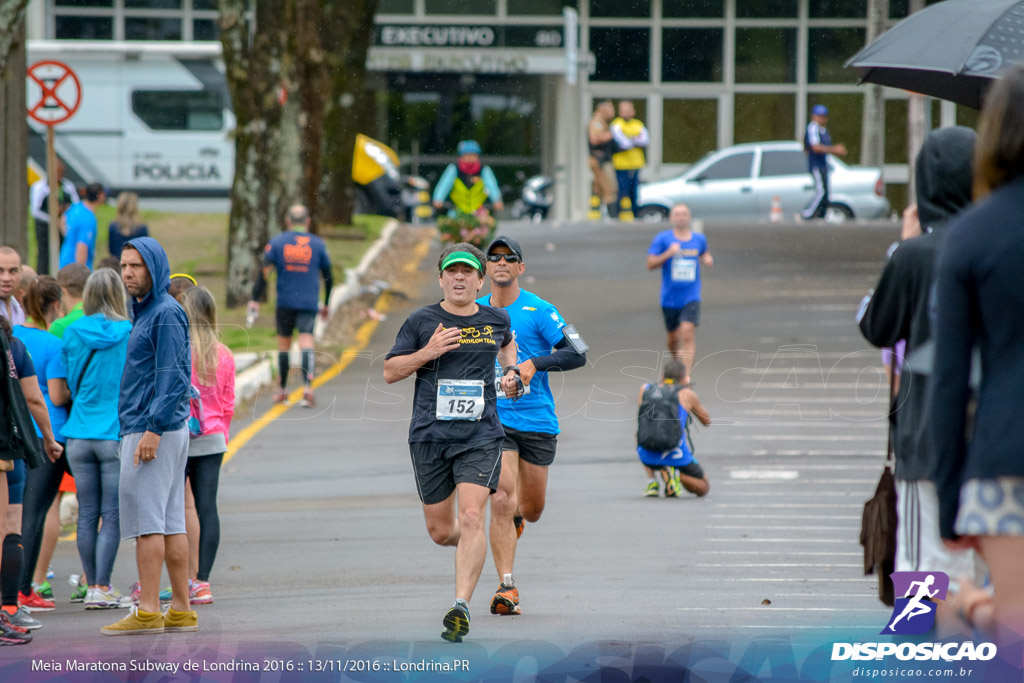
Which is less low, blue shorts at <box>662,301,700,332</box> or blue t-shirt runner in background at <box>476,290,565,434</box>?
blue t-shirt runner in background at <box>476,290,565,434</box>

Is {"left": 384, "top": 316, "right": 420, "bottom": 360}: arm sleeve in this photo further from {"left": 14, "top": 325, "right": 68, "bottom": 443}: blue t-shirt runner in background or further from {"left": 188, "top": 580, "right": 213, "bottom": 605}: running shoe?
{"left": 14, "top": 325, "right": 68, "bottom": 443}: blue t-shirt runner in background

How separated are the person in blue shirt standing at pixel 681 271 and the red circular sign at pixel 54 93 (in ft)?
19.1

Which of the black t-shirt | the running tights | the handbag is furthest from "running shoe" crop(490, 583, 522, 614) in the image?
the handbag

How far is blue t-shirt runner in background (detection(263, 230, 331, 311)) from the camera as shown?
14.4 meters

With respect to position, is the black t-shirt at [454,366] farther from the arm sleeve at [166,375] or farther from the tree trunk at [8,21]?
the tree trunk at [8,21]

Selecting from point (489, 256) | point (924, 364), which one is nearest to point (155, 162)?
point (489, 256)

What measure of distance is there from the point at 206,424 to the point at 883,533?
13.0 ft

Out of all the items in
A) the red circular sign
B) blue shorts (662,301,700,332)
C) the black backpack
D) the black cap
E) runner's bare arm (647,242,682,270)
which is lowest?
the black backpack

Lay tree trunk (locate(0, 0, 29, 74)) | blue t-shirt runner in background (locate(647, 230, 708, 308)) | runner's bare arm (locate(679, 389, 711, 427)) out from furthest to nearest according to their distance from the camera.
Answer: blue t-shirt runner in background (locate(647, 230, 708, 308)) < tree trunk (locate(0, 0, 29, 74)) < runner's bare arm (locate(679, 389, 711, 427))

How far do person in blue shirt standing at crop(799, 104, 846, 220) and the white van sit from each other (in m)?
11.7

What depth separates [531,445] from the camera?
7426 mm

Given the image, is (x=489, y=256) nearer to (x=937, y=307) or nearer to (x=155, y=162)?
(x=937, y=307)

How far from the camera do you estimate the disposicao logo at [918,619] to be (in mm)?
4695

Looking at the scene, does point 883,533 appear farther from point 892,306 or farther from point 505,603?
point 505,603
